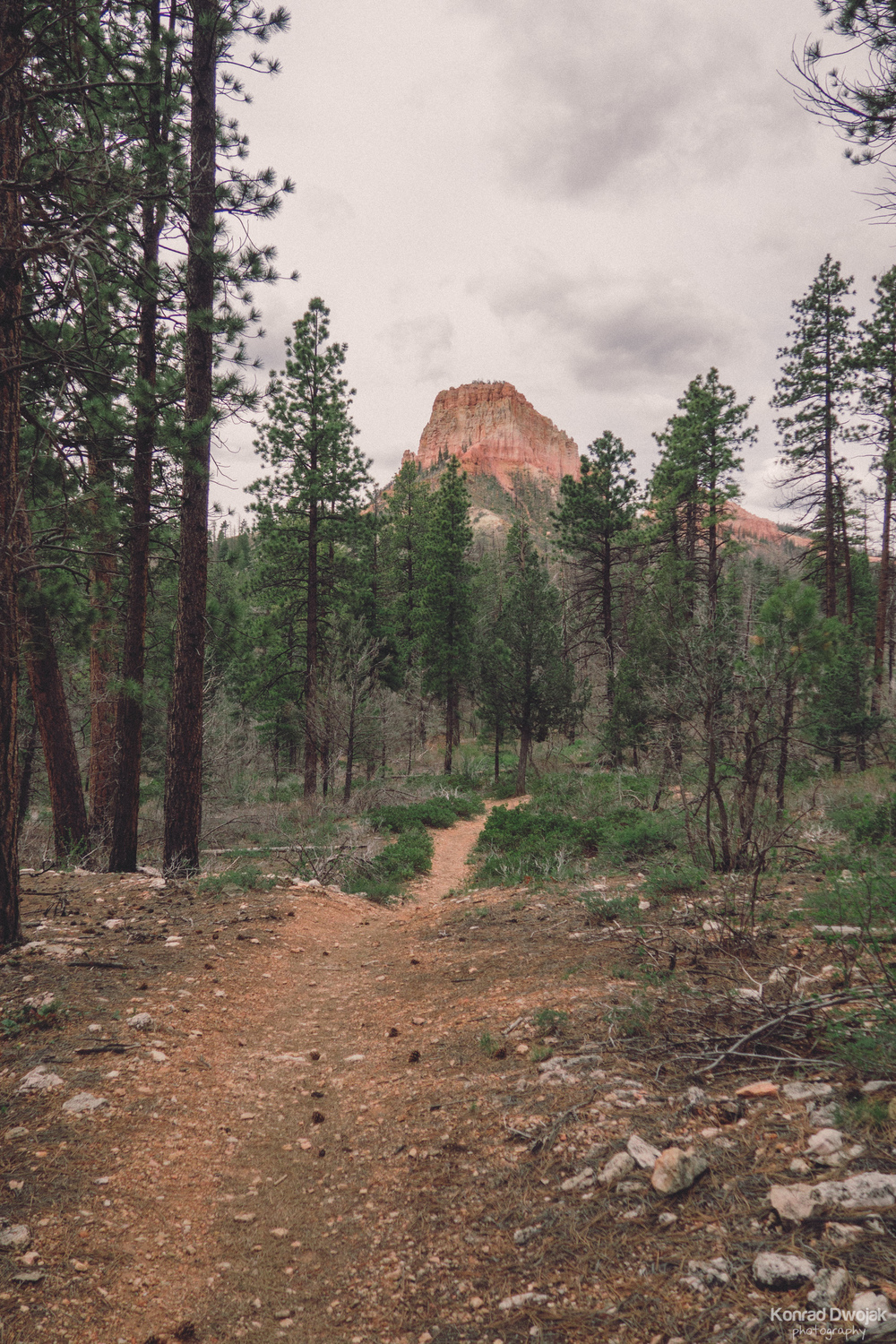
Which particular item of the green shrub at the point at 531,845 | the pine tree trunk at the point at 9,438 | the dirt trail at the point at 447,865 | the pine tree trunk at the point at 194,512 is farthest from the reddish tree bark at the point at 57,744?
the green shrub at the point at 531,845

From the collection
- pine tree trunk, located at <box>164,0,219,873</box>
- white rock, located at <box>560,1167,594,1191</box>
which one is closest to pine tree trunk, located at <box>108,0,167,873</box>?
pine tree trunk, located at <box>164,0,219,873</box>

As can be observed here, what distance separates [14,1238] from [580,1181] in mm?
1960

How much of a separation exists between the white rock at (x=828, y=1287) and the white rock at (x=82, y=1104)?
294cm

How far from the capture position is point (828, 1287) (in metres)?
1.44

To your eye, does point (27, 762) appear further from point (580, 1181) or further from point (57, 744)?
point (580, 1181)

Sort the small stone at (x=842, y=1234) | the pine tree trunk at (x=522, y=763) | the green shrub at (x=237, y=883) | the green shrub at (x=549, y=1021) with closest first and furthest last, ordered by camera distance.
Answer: the small stone at (x=842, y=1234) < the green shrub at (x=549, y=1021) < the green shrub at (x=237, y=883) < the pine tree trunk at (x=522, y=763)

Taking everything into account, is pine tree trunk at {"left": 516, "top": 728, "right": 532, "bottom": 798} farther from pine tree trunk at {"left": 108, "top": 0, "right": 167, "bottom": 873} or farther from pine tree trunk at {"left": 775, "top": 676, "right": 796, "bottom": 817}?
pine tree trunk at {"left": 108, "top": 0, "right": 167, "bottom": 873}

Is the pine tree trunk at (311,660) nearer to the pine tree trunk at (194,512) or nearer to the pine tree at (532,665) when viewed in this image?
the pine tree at (532,665)

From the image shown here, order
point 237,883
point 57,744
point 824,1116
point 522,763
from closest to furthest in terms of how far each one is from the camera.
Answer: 1. point 824,1116
2. point 237,883
3. point 57,744
4. point 522,763


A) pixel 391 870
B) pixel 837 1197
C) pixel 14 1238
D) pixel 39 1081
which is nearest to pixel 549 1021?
pixel 837 1197

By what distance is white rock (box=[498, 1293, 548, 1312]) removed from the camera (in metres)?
1.79

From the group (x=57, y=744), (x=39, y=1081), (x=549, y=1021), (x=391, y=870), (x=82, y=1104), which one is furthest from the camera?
(x=391, y=870)

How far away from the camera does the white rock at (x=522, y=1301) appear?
1.79 m

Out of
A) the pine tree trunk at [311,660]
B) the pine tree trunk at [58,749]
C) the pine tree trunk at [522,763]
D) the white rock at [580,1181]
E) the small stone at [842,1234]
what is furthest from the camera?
the pine tree trunk at [522,763]
